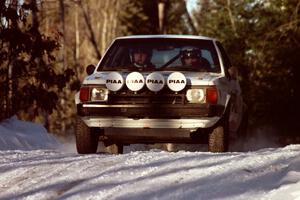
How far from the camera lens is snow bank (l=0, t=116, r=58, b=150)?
11.4 m

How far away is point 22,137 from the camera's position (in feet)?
40.1

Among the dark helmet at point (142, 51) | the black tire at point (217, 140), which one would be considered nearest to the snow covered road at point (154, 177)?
the black tire at point (217, 140)

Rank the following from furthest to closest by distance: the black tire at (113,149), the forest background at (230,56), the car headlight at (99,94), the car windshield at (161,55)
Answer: the forest background at (230,56) < the black tire at (113,149) < the car windshield at (161,55) < the car headlight at (99,94)

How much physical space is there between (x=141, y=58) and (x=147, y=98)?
118cm

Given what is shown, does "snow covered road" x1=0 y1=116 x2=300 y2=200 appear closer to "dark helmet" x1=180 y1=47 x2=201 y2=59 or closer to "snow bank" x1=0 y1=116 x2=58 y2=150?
"dark helmet" x1=180 y1=47 x2=201 y2=59

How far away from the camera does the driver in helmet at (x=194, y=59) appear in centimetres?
939

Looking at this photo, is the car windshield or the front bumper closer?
the front bumper

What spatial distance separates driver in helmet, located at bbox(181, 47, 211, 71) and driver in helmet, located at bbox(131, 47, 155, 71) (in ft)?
1.50

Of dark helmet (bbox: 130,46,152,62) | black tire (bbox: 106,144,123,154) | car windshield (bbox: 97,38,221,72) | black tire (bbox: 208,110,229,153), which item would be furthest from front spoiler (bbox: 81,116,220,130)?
black tire (bbox: 106,144,123,154)

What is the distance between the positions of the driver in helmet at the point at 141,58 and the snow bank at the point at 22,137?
2758 mm

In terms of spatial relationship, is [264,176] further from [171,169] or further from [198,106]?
[198,106]

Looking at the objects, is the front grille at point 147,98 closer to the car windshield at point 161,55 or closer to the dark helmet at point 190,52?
the car windshield at point 161,55

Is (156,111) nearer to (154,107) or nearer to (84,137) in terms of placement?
(154,107)

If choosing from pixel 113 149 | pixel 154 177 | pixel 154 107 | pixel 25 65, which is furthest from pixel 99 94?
pixel 25 65
